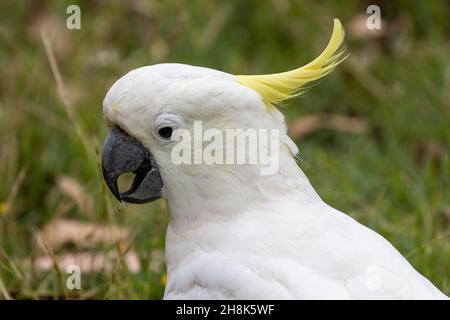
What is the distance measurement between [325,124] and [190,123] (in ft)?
6.84

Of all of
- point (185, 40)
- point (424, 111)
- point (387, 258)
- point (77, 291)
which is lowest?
point (77, 291)

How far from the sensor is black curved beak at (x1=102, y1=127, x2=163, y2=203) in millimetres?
2217

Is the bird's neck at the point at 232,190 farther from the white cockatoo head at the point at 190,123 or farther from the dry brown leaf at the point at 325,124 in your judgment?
the dry brown leaf at the point at 325,124

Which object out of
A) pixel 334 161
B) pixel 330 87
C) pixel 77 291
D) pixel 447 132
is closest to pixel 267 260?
pixel 77 291

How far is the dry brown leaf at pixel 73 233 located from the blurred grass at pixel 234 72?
5cm

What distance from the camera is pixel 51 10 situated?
5.17m

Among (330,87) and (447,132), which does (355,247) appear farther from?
(330,87)

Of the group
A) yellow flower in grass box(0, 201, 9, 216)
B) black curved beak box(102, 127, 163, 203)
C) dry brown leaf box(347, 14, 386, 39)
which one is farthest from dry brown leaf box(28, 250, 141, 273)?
dry brown leaf box(347, 14, 386, 39)

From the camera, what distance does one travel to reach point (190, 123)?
Result: 2139 mm

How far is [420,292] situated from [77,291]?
3.80 ft

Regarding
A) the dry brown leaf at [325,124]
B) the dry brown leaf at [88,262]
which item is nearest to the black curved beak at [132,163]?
the dry brown leaf at [88,262]

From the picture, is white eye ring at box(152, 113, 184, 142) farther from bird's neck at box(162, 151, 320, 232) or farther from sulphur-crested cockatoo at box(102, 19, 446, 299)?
bird's neck at box(162, 151, 320, 232)

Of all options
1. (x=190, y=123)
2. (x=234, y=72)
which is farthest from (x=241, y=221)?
(x=234, y=72)

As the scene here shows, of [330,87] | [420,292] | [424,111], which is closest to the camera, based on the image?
[420,292]
